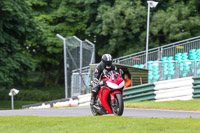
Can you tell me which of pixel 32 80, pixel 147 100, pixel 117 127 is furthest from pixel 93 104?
pixel 32 80

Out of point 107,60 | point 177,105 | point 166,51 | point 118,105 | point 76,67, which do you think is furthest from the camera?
Result: point 76,67

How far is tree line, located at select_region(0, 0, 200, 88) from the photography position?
99.4 feet

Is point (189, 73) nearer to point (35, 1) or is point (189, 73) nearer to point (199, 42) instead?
point (199, 42)

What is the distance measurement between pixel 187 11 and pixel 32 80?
78.1 ft

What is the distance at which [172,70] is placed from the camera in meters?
20.7

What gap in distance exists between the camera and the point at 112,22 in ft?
113

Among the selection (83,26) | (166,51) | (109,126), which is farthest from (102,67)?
(83,26)

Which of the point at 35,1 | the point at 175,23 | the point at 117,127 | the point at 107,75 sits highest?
the point at 35,1

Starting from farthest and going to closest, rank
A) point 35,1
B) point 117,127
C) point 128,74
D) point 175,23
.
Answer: point 35,1
point 175,23
point 128,74
point 117,127

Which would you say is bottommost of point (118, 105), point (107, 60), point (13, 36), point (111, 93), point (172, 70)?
point (118, 105)

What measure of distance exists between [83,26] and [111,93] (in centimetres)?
2785

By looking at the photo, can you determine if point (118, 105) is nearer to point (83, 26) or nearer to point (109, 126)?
point (109, 126)

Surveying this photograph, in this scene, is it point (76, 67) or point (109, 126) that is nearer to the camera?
point (109, 126)

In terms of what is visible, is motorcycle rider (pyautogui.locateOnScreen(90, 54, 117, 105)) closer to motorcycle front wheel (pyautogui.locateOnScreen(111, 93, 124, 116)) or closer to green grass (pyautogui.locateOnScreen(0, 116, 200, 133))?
motorcycle front wheel (pyautogui.locateOnScreen(111, 93, 124, 116))
